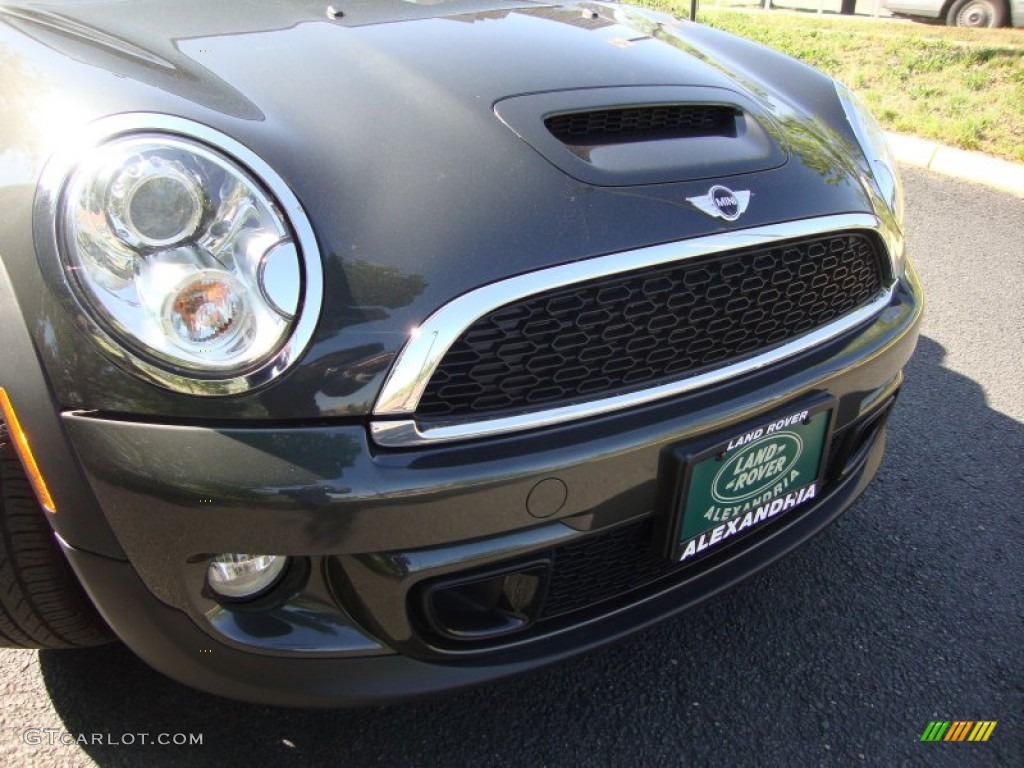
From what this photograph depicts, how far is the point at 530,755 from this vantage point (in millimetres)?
1572

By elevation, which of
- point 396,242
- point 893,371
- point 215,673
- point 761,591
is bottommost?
point 761,591

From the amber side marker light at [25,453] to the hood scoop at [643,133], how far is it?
856 millimetres

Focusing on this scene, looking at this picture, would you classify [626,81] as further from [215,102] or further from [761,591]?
[761,591]

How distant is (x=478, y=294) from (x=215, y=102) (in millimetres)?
495

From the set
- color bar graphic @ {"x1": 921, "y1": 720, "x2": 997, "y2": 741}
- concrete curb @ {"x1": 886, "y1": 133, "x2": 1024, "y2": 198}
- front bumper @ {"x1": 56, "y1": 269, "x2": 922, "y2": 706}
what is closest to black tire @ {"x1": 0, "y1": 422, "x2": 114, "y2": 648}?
front bumper @ {"x1": 56, "y1": 269, "x2": 922, "y2": 706}

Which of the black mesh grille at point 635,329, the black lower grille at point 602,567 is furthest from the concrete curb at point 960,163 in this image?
the black lower grille at point 602,567

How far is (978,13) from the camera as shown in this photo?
10.1 meters

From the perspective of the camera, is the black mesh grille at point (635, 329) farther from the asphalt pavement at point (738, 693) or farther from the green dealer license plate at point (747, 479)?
the asphalt pavement at point (738, 693)

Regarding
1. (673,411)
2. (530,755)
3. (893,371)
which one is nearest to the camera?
(673,411)

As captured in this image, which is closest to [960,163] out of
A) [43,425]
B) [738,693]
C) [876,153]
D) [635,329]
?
[876,153]

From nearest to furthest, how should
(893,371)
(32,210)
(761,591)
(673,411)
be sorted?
(32,210)
(673,411)
(893,371)
(761,591)

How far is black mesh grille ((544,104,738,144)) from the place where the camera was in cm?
148

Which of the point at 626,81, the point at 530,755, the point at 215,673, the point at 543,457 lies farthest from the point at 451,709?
the point at 626,81

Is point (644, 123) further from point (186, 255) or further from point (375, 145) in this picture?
point (186, 255)
